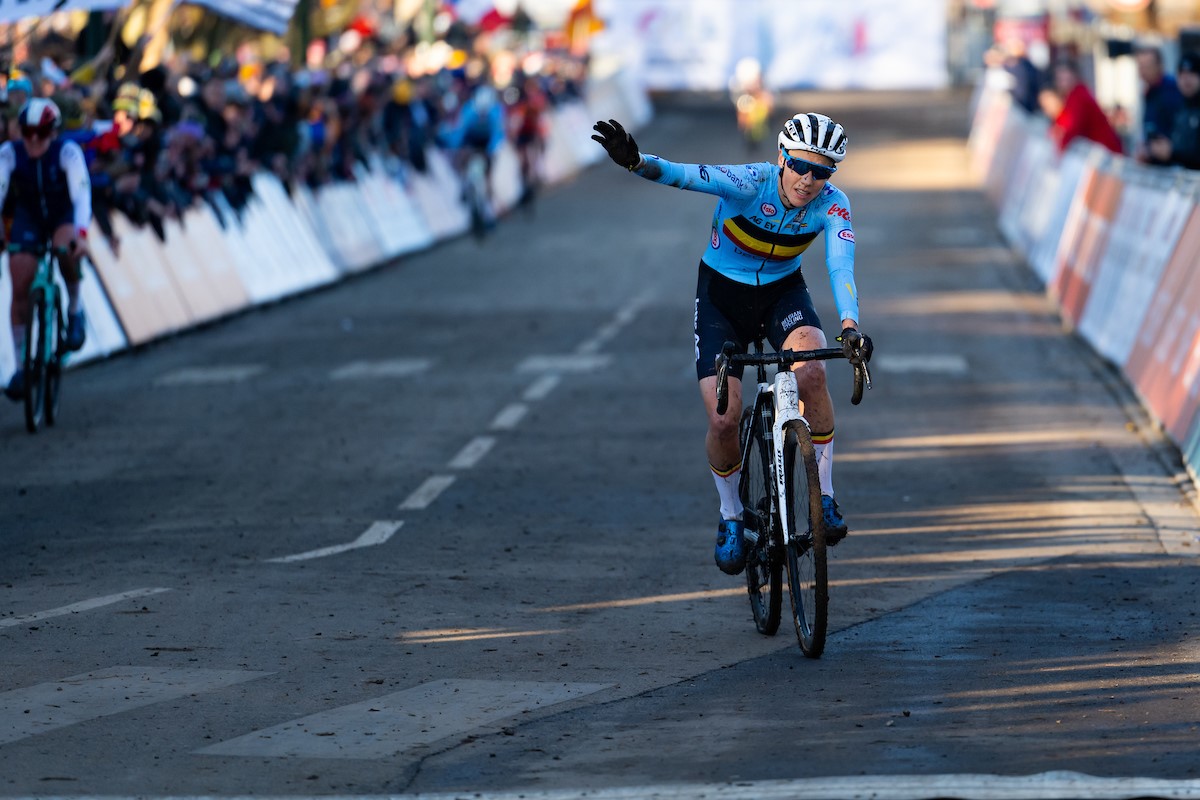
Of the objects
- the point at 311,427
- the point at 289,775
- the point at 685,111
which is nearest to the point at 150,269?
the point at 311,427

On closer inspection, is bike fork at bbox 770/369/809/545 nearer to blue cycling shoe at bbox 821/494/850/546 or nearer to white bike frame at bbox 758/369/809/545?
white bike frame at bbox 758/369/809/545

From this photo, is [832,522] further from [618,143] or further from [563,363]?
[563,363]

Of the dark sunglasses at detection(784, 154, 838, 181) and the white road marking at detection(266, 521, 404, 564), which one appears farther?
the white road marking at detection(266, 521, 404, 564)

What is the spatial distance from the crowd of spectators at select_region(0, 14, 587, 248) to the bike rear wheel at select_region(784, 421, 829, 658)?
8293 millimetres

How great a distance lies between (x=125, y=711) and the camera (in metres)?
7.84

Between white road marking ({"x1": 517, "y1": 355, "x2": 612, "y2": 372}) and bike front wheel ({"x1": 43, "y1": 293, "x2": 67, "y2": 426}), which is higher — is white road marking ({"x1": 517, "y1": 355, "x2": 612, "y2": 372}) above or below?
below

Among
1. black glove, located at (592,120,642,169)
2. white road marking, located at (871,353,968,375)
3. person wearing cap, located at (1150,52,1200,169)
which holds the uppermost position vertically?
black glove, located at (592,120,642,169)

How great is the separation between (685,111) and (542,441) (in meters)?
62.9

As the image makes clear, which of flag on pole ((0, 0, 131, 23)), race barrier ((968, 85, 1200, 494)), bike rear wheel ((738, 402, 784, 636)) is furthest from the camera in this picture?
flag on pole ((0, 0, 131, 23))

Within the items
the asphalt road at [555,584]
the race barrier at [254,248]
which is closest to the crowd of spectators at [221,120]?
the race barrier at [254,248]

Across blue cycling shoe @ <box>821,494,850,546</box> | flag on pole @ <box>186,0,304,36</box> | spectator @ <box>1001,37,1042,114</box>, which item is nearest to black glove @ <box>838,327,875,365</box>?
blue cycling shoe @ <box>821,494,850,546</box>

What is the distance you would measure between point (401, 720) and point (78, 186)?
811 cm

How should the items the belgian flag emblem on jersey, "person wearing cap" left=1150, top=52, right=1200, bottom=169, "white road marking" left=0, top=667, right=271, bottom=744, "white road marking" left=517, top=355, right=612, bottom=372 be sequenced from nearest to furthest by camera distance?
"white road marking" left=0, top=667, right=271, bottom=744, the belgian flag emblem on jersey, "person wearing cap" left=1150, top=52, right=1200, bottom=169, "white road marking" left=517, top=355, right=612, bottom=372

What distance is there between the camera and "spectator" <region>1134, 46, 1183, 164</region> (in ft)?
63.2
